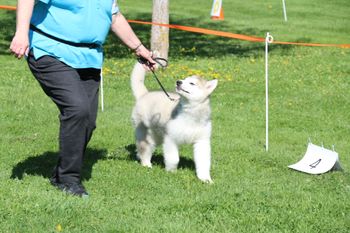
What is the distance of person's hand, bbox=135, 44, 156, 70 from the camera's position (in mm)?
6670

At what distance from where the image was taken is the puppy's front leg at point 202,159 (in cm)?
680

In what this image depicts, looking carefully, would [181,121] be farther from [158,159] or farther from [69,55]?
[69,55]

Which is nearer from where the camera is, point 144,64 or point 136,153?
point 144,64

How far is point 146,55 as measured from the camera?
265 inches

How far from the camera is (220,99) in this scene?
11469 millimetres

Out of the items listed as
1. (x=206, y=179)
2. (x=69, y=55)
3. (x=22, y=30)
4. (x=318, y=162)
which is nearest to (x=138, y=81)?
(x=206, y=179)

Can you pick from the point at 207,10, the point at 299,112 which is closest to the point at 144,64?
the point at 299,112

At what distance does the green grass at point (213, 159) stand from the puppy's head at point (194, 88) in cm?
79

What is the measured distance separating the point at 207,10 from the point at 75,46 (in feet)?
71.3

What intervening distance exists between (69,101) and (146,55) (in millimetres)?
1287

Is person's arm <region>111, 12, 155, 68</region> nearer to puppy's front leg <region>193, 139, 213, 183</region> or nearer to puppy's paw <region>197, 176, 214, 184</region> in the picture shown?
puppy's front leg <region>193, 139, 213, 183</region>

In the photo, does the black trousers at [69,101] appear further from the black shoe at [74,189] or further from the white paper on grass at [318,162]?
the white paper on grass at [318,162]

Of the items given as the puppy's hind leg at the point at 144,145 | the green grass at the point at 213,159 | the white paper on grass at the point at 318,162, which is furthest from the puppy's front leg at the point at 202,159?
the white paper on grass at the point at 318,162

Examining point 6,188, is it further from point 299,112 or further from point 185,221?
point 299,112
